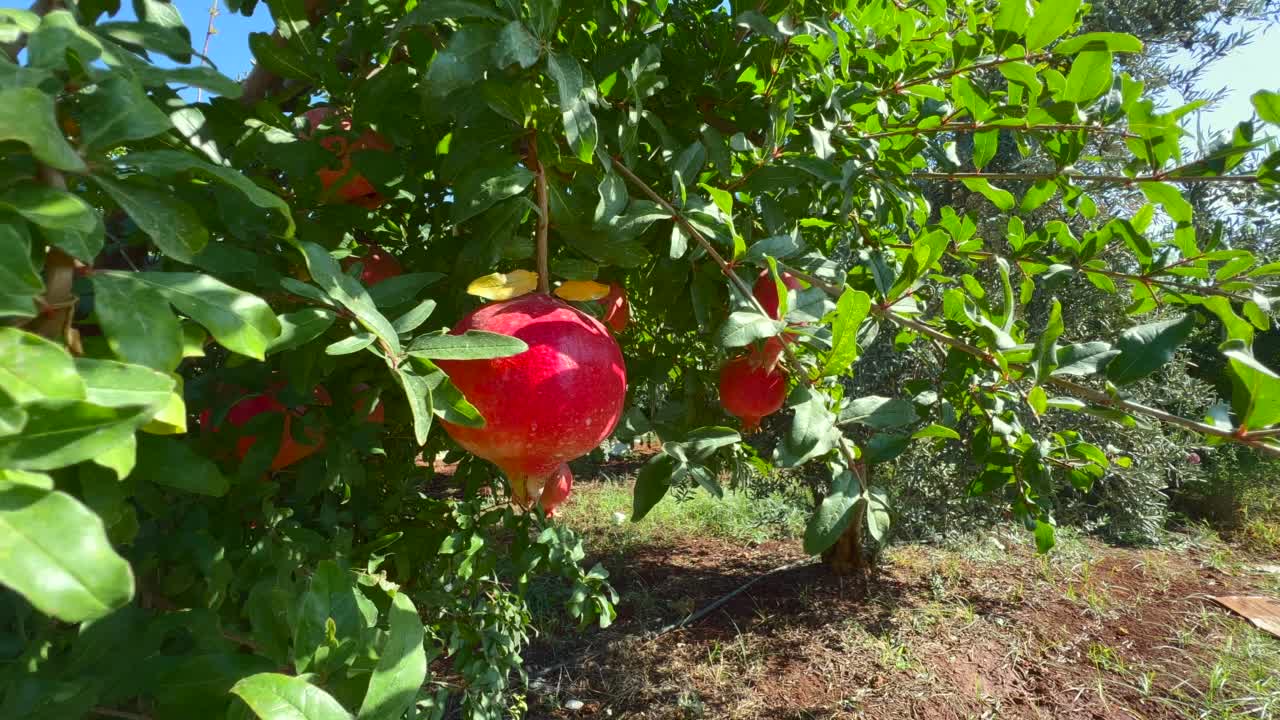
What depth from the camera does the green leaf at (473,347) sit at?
49 centimetres

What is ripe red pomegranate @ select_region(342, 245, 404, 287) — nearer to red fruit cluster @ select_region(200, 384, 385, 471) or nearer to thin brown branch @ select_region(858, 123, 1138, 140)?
red fruit cluster @ select_region(200, 384, 385, 471)

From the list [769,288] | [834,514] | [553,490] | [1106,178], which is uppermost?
[1106,178]

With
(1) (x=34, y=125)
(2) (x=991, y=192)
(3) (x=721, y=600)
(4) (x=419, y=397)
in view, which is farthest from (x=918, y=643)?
(1) (x=34, y=125)

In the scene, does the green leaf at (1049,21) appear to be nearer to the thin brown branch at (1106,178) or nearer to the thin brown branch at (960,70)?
the thin brown branch at (960,70)

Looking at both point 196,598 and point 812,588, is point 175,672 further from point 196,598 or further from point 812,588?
point 812,588

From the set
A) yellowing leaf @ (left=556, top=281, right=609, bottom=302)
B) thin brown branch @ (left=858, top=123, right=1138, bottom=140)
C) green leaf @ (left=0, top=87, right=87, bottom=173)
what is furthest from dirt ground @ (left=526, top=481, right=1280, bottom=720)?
green leaf @ (left=0, top=87, right=87, bottom=173)

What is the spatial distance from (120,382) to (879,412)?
66 centimetres

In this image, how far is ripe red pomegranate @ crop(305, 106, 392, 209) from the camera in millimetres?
792

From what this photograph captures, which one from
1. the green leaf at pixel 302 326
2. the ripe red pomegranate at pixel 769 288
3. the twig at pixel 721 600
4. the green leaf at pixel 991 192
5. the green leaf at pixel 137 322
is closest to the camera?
the green leaf at pixel 137 322

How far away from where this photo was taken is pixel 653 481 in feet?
2.54

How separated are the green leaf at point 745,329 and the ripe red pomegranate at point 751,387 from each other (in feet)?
0.78

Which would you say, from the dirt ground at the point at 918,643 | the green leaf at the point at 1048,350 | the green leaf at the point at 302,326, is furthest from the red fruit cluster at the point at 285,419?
the dirt ground at the point at 918,643

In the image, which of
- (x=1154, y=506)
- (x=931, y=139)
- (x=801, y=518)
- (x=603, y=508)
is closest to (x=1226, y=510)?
(x=1154, y=506)

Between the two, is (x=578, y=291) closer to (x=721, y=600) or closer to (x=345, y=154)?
(x=345, y=154)
